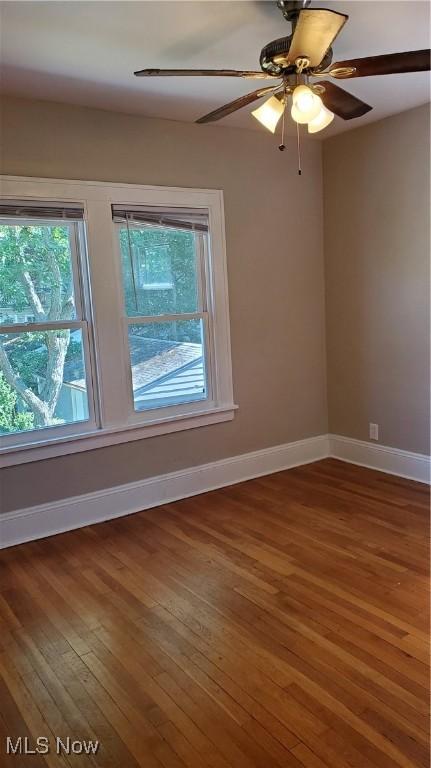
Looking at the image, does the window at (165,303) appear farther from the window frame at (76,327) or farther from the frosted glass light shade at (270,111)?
the frosted glass light shade at (270,111)

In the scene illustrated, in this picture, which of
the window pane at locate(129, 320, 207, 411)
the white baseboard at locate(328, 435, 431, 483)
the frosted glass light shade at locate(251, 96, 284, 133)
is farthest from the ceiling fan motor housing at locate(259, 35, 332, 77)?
the white baseboard at locate(328, 435, 431, 483)

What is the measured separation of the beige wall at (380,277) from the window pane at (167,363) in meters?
1.25

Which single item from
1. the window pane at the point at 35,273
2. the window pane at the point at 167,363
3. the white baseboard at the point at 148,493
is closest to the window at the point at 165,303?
the window pane at the point at 167,363

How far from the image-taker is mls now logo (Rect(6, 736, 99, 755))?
67.8 inches

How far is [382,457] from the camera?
13.7 ft

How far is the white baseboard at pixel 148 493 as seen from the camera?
3230mm

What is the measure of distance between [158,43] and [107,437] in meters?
2.17

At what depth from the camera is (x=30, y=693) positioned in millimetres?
1990

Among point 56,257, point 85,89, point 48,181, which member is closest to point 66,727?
point 56,257

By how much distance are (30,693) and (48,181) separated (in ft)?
8.38

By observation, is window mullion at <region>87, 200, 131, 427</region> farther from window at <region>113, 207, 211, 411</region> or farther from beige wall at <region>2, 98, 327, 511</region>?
beige wall at <region>2, 98, 327, 511</region>

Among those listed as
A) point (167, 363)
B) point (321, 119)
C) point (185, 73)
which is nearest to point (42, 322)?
point (167, 363)

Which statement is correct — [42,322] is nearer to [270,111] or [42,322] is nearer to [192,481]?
[192,481]

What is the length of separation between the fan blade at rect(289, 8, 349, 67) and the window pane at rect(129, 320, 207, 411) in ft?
6.51
